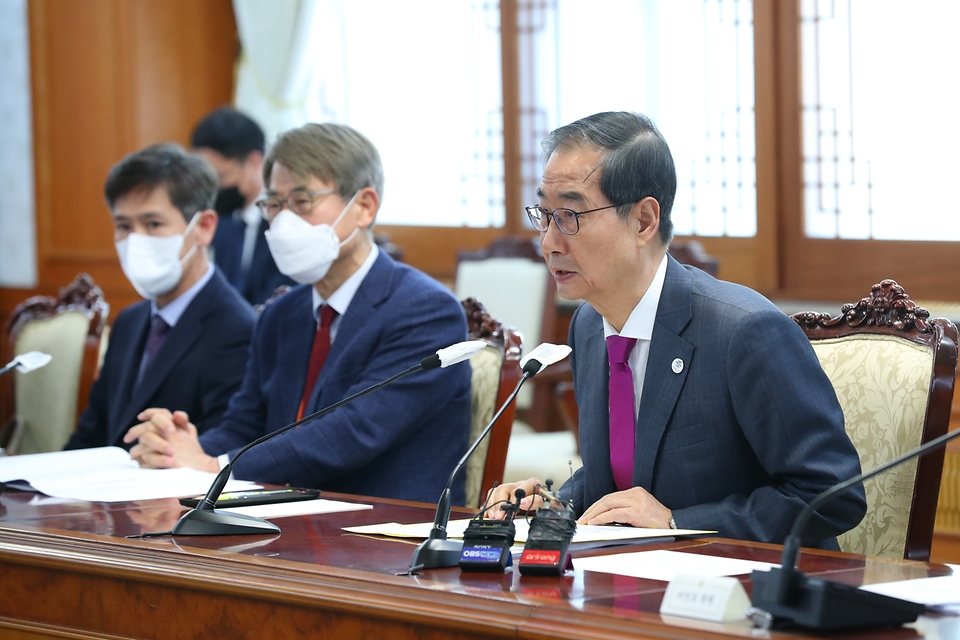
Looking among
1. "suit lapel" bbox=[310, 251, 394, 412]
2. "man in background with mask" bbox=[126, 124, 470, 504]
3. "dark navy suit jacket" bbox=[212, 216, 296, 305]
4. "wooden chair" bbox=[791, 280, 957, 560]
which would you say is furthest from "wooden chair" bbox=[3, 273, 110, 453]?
"wooden chair" bbox=[791, 280, 957, 560]

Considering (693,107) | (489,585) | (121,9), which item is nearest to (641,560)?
(489,585)

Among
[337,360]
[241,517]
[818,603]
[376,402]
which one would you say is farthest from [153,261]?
[818,603]

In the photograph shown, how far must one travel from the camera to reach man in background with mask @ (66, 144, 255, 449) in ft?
10.2

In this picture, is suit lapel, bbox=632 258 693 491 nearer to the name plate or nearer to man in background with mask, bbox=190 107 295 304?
the name plate

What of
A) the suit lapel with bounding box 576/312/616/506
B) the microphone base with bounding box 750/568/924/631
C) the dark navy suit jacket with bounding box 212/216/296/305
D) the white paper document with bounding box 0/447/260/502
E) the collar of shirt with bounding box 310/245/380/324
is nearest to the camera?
the microphone base with bounding box 750/568/924/631

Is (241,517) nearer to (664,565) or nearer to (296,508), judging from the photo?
(296,508)

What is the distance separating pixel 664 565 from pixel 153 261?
6.74 ft

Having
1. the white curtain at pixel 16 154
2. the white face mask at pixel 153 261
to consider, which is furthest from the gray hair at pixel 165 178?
the white curtain at pixel 16 154

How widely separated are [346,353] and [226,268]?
8.48 ft

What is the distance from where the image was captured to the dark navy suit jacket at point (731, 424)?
180cm

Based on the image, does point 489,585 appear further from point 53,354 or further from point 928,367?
point 53,354

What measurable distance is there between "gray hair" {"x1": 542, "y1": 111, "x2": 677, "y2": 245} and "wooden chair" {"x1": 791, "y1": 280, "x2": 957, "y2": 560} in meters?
0.49

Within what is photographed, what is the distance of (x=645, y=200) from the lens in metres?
1.98

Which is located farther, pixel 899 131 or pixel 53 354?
pixel 899 131
